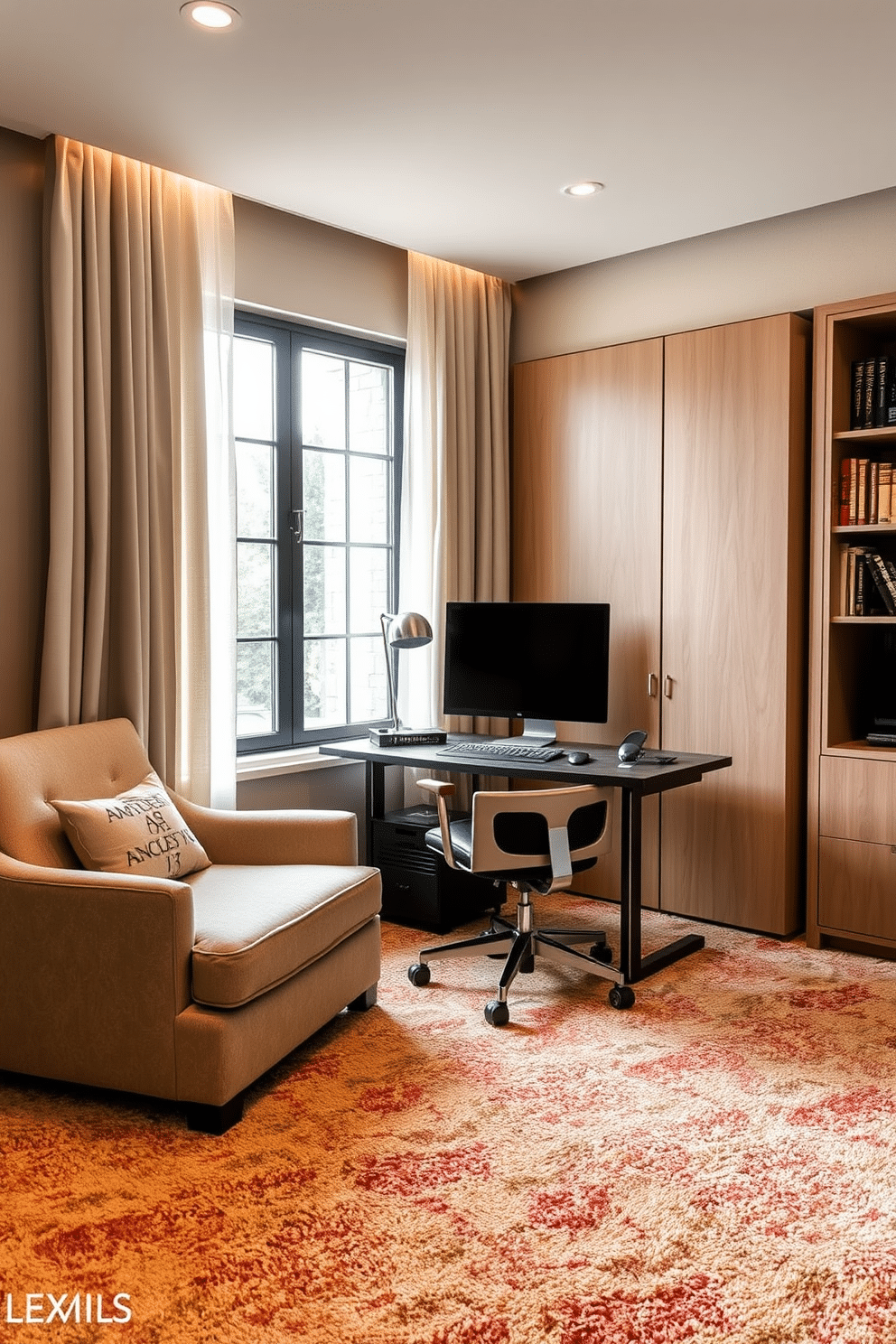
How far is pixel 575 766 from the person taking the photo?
11.8 feet

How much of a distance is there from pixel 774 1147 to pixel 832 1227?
32 centimetres

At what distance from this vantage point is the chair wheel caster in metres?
3.27

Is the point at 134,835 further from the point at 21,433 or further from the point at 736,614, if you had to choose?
the point at 736,614

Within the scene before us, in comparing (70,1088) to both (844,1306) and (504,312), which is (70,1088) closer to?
(844,1306)

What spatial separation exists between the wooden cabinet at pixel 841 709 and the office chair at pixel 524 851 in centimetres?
92

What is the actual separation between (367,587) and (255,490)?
69 centimetres

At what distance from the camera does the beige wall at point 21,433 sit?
329 cm

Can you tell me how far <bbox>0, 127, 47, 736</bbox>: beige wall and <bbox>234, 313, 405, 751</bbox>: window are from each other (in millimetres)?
855

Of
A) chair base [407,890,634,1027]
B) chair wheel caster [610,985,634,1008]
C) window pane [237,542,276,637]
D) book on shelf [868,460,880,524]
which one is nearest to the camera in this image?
chair wheel caster [610,985,634,1008]

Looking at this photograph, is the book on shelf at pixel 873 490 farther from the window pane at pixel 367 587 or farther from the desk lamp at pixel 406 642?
the window pane at pixel 367 587

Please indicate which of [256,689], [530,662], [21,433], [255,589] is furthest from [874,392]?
[21,433]

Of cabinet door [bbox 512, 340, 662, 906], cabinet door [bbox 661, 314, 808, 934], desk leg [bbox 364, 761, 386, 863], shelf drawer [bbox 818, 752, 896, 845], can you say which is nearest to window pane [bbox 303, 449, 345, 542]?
cabinet door [bbox 512, 340, 662, 906]

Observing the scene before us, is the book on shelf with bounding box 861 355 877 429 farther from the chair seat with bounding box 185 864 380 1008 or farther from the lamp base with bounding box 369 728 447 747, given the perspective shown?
the chair seat with bounding box 185 864 380 1008

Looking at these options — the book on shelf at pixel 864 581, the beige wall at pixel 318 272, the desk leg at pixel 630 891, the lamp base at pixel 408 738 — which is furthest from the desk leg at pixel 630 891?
the beige wall at pixel 318 272
